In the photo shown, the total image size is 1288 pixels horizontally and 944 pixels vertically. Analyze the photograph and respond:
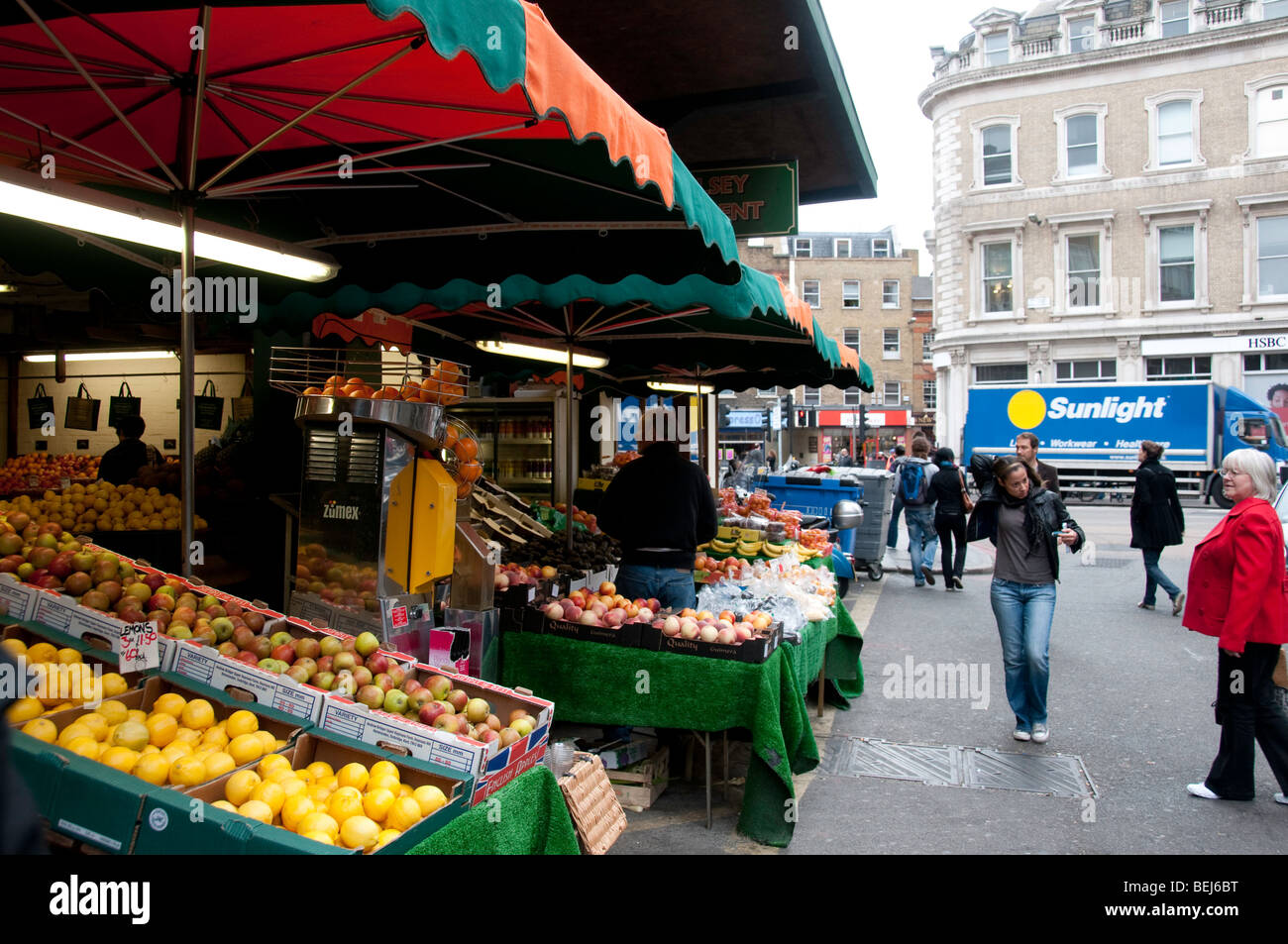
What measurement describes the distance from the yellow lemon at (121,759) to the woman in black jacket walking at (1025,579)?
5.14 meters

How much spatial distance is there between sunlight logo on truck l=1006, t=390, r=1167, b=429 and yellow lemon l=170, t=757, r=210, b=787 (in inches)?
1008

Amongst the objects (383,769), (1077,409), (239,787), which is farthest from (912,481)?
(1077,409)

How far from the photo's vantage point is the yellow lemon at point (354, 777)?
8.57ft

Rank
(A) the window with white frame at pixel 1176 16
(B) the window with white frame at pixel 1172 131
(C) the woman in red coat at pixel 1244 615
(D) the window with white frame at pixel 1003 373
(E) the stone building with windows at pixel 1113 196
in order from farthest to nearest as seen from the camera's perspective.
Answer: (D) the window with white frame at pixel 1003 373
(A) the window with white frame at pixel 1176 16
(B) the window with white frame at pixel 1172 131
(E) the stone building with windows at pixel 1113 196
(C) the woman in red coat at pixel 1244 615

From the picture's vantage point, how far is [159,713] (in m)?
2.76

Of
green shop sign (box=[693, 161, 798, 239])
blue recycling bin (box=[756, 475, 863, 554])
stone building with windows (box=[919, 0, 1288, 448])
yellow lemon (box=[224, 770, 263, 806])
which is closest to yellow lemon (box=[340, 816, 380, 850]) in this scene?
yellow lemon (box=[224, 770, 263, 806])

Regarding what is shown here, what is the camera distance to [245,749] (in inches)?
104

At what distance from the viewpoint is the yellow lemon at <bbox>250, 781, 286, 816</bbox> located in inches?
94.2

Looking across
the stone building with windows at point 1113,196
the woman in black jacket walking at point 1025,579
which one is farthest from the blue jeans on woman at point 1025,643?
the stone building with windows at point 1113,196

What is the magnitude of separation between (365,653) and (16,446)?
11369 millimetres

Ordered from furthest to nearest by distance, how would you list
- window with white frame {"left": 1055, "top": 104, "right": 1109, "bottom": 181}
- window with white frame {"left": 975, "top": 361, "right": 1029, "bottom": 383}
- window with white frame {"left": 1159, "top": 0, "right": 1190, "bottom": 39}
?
window with white frame {"left": 975, "top": 361, "right": 1029, "bottom": 383}
window with white frame {"left": 1055, "top": 104, "right": 1109, "bottom": 181}
window with white frame {"left": 1159, "top": 0, "right": 1190, "bottom": 39}

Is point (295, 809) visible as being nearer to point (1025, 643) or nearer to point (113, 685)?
point (113, 685)

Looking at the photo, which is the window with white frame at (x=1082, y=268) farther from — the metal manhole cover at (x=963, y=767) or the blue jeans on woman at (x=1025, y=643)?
the metal manhole cover at (x=963, y=767)

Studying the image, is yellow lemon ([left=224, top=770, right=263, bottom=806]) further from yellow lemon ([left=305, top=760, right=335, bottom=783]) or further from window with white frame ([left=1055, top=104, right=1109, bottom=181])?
window with white frame ([left=1055, top=104, right=1109, bottom=181])
